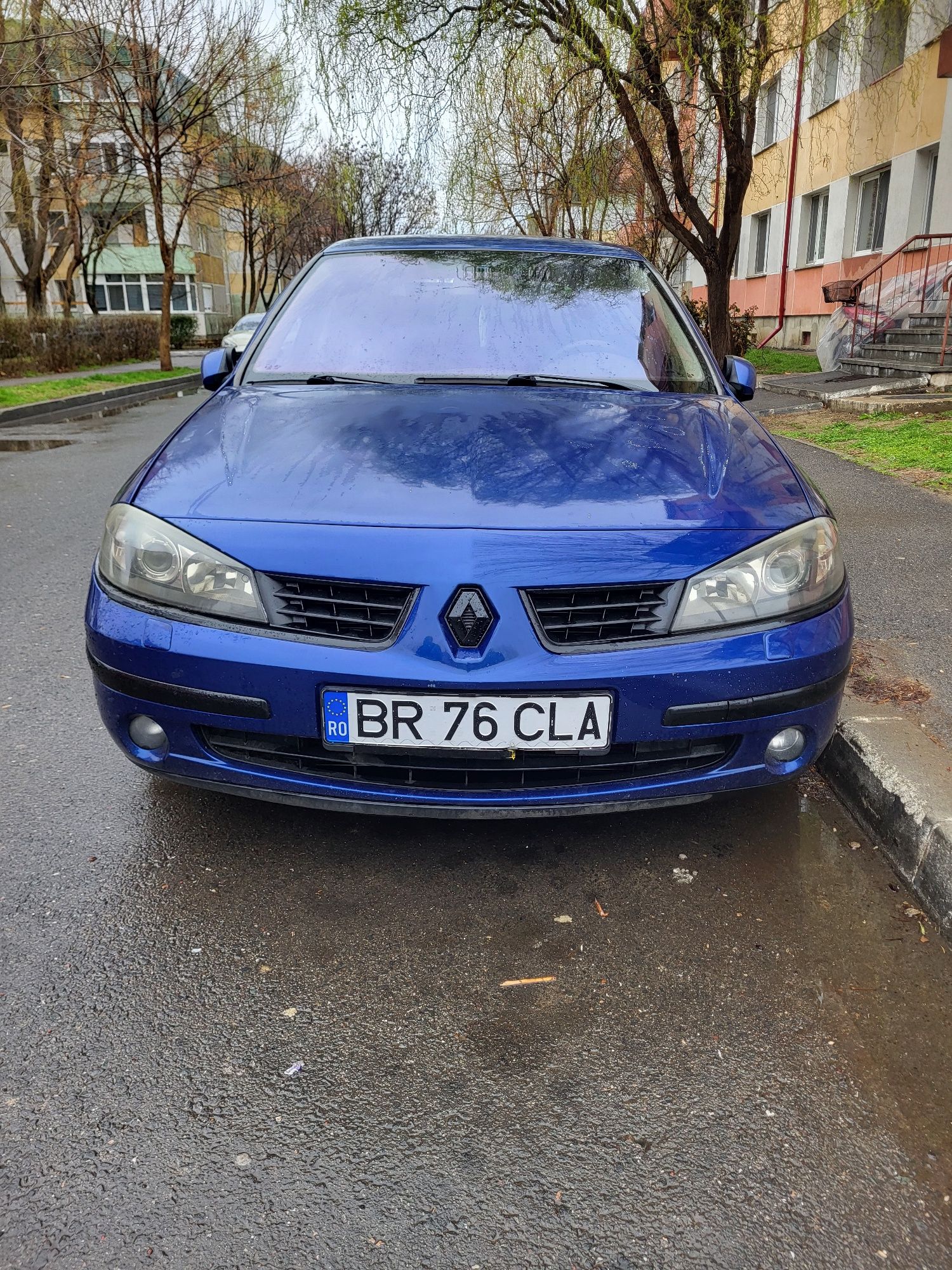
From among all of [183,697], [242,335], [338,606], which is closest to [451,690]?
[338,606]

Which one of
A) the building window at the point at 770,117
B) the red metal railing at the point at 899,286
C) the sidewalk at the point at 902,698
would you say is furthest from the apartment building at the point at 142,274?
the sidewalk at the point at 902,698

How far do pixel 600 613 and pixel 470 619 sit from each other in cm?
28

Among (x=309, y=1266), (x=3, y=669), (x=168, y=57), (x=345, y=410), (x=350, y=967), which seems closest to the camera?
(x=309, y=1266)

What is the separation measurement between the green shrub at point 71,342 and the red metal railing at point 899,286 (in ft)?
50.6

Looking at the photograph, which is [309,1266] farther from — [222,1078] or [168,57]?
[168,57]

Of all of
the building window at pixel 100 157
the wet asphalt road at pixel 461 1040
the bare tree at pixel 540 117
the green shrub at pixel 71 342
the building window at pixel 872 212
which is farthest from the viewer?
the building window at pixel 100 157

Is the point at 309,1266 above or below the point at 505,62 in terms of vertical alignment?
below

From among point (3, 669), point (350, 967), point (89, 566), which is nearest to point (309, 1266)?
point (350, 967)

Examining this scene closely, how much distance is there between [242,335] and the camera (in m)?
8.18

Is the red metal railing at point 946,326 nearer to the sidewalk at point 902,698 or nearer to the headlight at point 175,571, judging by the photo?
the sidewalk at point 902,698

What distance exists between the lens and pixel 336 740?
2043 millimetres

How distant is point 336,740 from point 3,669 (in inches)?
87.4

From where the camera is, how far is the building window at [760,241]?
2441cm

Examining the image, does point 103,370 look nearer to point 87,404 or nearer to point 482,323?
point 87,404
